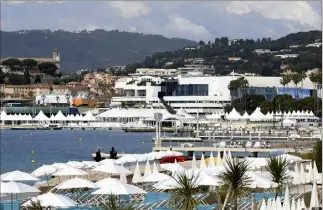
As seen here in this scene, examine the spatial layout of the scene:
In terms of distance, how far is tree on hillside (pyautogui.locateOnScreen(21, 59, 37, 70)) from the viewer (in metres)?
180

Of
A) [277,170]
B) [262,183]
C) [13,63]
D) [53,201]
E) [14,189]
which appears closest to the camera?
[53,201]

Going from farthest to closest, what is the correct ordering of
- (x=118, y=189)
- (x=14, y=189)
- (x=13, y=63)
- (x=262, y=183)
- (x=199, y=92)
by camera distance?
(x=13, y=63), (x=199, y=92), (x=262, y=183), (x=118, y=189), (x=14, y=189)

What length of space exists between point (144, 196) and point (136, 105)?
11327cm

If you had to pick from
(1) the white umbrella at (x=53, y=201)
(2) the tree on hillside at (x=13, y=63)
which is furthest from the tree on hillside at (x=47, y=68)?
(1) the white umbrella at (x=53, y=201)

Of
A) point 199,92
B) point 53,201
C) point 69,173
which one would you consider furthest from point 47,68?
point 53,201

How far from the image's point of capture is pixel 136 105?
5241 inches

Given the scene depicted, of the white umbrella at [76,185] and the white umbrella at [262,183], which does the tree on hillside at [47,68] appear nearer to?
the white umbrella at [76,185]

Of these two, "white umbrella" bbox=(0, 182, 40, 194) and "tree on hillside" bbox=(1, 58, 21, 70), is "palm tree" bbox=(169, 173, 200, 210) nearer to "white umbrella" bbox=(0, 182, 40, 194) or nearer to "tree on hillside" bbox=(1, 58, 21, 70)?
"white umbrella" bbox=(0, 182, 40, 194)

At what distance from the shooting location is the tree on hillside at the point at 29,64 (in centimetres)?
18038

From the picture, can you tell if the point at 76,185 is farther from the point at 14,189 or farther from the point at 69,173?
the point at 69,173

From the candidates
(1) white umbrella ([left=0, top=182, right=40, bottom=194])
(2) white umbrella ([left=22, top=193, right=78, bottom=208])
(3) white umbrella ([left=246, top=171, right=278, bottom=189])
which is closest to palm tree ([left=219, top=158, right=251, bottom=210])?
(2) white umbrella ([left=22, top=193, right=78, bottom=208])

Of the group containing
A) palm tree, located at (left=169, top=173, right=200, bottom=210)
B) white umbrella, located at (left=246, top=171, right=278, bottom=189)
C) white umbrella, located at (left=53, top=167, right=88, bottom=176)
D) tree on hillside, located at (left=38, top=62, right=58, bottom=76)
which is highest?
tree on hillside, located at (left=38, top=62, right=58, bottom=76)

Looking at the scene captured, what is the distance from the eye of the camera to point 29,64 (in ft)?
593

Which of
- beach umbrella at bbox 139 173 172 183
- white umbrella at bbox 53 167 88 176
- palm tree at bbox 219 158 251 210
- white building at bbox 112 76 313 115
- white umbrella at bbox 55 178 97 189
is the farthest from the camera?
white building at bbox 112 76 313 115
